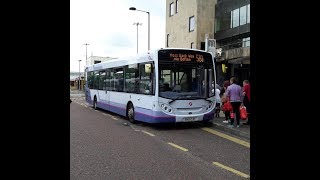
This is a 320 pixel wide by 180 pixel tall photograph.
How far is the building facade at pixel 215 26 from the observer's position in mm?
32156

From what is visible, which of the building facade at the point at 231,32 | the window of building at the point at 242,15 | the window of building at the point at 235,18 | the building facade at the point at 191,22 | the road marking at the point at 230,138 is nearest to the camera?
the road marking at the point at 230,138

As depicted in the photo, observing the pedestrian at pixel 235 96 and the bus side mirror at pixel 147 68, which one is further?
the bus side mirror at pixel 147 68

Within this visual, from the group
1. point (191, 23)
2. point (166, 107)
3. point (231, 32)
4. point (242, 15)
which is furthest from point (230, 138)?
point (191, 23)

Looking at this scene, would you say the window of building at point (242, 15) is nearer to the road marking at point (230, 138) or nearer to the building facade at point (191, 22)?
the building facade at point (191, 22)

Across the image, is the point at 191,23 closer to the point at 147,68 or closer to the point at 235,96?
the point at 147,68

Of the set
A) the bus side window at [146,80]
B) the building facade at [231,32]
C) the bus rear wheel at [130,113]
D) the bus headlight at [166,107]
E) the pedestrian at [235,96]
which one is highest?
the building facade at [231,32]

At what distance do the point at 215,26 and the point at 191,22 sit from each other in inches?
99.2

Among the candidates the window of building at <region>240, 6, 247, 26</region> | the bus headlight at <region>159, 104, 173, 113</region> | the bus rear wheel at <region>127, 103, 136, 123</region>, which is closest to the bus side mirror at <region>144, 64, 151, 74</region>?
the bus headlight at <region>159, 104, 173, 113</region>

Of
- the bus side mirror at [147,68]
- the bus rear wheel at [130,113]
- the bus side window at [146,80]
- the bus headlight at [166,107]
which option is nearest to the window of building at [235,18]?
the bus rear wheel at [130,113]

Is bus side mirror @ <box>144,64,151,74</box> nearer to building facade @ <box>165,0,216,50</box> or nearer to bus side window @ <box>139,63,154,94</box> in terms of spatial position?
bus side window @ <box>139,63,154,94</box>
